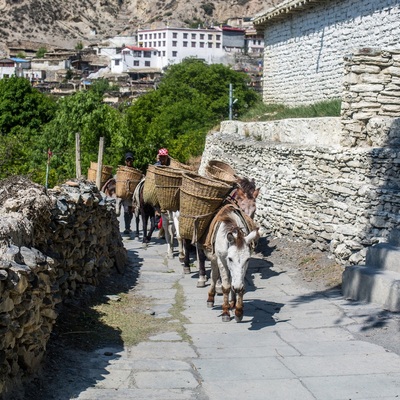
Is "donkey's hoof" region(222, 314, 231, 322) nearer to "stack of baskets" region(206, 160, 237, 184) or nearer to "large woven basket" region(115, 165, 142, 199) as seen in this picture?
"stack of baskets" region(206, 160, 237, 184)

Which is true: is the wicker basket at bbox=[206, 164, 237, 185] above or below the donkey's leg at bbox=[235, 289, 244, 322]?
above

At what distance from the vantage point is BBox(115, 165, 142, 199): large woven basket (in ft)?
53.4

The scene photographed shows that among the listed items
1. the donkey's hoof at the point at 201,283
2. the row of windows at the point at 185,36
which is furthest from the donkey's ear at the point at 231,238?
the row of windows at the point at 185,36

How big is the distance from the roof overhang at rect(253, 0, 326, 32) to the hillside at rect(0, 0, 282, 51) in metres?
124

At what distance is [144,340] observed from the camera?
27.1ft

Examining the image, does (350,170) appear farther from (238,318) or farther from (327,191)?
(238,318)

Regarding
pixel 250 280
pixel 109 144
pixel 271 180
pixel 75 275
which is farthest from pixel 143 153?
pixel 75 275

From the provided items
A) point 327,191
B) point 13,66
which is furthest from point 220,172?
point 13,66

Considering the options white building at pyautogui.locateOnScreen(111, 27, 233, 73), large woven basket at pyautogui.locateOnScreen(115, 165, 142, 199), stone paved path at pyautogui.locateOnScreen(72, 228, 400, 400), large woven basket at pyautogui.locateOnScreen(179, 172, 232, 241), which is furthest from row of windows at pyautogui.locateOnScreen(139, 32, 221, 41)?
stone paved path at pyautogui.locateOnScreen(72, 228, 400, 400)

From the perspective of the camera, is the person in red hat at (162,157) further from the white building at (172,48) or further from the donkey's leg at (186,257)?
the white building at (172,48)

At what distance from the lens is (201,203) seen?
404 inches

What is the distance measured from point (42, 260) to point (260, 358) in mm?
2558

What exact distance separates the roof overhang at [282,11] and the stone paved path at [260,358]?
575 inches

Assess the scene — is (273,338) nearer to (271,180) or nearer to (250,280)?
(250,280)
